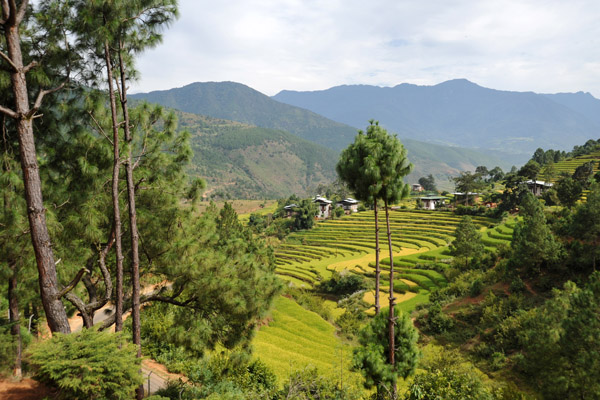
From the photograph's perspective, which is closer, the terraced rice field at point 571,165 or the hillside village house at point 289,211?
the terraced rice field at point 571,165

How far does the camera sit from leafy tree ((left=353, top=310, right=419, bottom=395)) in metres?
10.5

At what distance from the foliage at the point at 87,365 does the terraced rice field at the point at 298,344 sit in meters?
9.26

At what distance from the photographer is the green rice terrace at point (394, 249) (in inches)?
1560

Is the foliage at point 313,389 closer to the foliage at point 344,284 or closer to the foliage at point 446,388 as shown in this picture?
the foliage at point 446,388

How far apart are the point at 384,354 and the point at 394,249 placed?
43910 mm

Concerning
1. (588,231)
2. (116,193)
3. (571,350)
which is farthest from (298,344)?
(588,231)

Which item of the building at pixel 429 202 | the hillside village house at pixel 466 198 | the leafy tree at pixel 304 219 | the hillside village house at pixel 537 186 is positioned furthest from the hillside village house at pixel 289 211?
the hillside village house at pixel 537 186

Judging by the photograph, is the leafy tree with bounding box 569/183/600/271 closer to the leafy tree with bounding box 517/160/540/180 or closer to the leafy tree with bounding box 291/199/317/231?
the leafy tree with bounding box 517/160/540/180

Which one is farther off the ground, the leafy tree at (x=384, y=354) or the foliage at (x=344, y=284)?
the leafy tree at (x=384, y=354)

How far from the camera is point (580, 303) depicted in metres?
14.4

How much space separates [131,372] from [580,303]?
16.7 m

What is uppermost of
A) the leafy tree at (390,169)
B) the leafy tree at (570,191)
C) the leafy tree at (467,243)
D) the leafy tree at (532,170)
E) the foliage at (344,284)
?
the leafy tree at (390,169)

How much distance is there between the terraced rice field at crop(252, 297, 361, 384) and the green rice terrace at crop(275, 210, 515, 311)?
7978 mm

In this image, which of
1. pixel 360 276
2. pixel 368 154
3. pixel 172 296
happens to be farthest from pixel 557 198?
pixel 172 296
